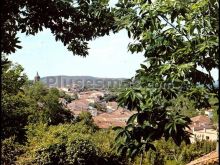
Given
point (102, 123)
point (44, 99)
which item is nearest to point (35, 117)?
point (44, 99)

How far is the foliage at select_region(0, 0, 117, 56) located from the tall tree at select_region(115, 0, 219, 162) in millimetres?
1064

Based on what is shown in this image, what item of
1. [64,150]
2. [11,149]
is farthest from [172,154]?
[11,149]

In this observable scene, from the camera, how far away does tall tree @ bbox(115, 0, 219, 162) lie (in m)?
4.81

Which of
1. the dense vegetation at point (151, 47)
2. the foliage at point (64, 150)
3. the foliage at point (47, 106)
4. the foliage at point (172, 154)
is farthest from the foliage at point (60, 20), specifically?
the foliage at point (47, 106)

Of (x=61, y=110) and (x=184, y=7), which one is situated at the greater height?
(x=184, y=7)

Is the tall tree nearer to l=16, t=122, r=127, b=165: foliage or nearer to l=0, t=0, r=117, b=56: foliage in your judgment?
l=0, t=0, r=117, b=56: foliage

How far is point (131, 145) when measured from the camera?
5.18 m

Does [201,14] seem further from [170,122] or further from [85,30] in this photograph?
[85,30]

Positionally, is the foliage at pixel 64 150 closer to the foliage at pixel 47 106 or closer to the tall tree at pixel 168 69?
the foliage at pixel 47 106

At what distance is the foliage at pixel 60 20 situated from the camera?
19.5 feet

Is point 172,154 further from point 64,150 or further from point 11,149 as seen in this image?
point 11,149

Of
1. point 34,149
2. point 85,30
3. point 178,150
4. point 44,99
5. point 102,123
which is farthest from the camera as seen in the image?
point 102,123

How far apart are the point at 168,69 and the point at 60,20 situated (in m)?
2.48

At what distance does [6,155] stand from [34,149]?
3.62 m
